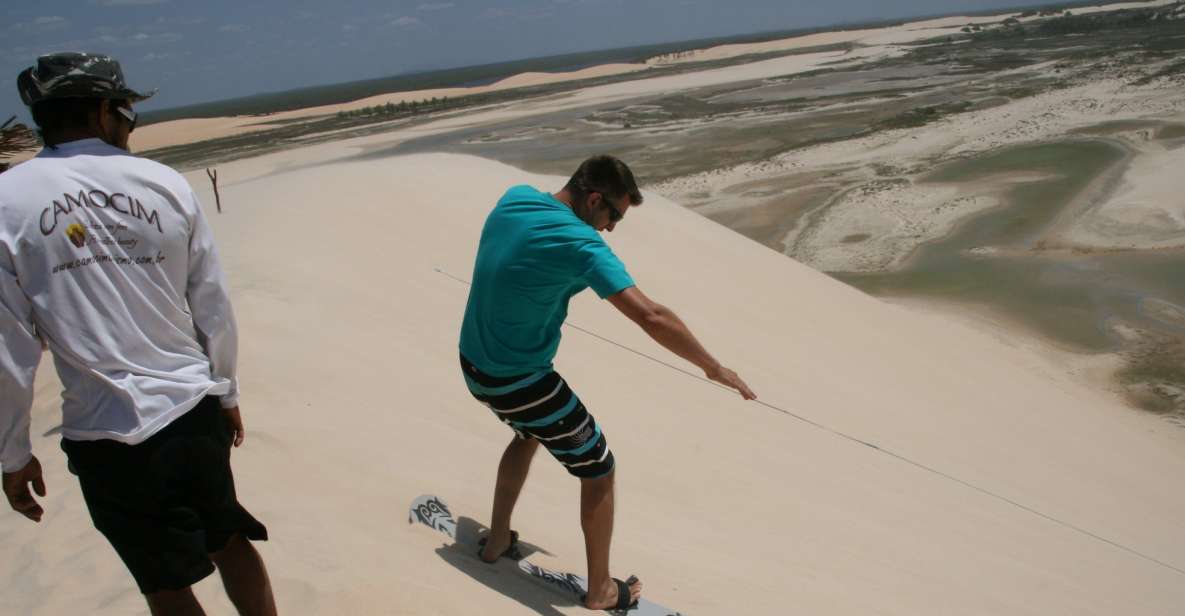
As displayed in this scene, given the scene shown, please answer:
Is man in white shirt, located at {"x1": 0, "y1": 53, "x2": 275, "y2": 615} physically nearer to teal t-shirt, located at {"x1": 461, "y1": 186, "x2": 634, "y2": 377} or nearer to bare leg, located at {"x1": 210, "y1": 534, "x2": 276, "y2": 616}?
bare leg, located at {"x1": 210, "y1": 534, "x2": 276, "y2": 616}

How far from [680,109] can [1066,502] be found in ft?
99.8

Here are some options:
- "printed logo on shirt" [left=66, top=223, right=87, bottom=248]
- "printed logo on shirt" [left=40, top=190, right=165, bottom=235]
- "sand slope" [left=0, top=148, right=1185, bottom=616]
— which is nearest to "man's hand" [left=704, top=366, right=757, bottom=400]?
"sand slope" [left=0, top=148, right=1185, bottom=616]

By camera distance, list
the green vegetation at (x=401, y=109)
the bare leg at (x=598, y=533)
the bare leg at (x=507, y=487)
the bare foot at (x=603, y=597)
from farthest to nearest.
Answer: the green vegetation at (x=401, y=109), the bare leg at (x=507, y=487), the bare foot at (x=603, y=597), the bare leg at (x=598, y=533)

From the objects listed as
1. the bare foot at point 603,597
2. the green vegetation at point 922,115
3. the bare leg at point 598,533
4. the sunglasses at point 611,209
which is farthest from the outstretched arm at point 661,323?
the green vegetation at point 922,115

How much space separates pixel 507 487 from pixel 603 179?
111cm

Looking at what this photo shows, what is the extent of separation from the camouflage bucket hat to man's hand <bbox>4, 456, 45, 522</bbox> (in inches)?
32.0

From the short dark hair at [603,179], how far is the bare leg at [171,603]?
58.3 inches

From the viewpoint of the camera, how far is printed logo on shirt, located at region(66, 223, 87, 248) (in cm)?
172

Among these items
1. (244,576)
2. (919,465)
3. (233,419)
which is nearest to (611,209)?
(233,419)

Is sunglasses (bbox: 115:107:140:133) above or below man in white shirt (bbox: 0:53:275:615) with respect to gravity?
above

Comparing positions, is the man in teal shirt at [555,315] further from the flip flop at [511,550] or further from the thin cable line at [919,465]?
the thin cable line at [919,465]

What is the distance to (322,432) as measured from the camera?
382 cm

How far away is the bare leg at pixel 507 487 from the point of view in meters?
2.80

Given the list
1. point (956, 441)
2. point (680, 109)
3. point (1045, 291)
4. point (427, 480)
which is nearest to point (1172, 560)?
point (956, 441)
